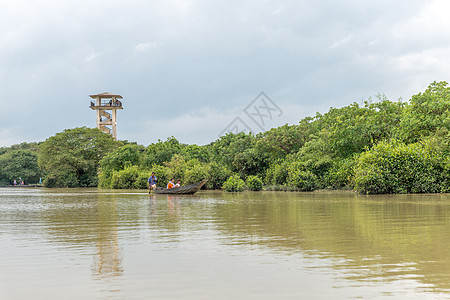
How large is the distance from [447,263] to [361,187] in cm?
2181

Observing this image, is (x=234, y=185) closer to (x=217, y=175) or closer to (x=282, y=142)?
(x=217, y=175)

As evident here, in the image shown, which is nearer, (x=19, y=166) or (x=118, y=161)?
(x=118, y=161)

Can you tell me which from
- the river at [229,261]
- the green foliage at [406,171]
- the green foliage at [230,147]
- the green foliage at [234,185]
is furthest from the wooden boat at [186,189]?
the river at [229,261]

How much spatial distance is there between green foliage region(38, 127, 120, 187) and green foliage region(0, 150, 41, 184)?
655 inches

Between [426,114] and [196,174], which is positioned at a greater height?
[426,114]

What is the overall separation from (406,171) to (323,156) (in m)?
10.2

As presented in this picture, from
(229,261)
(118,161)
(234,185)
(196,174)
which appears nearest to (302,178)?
(234,185)

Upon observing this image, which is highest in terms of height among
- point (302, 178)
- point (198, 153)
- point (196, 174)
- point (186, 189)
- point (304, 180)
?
point (198, 153)

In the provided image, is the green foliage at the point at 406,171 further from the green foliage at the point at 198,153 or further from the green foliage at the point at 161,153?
the green foliage at the point at 161,153

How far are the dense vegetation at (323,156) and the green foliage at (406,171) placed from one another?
5cm

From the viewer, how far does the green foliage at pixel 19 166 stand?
252 ft

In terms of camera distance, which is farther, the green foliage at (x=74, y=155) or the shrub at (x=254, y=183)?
the green foliage at (x=74, y=155)

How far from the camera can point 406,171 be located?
25.9 metres

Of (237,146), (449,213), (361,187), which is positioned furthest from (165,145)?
(449,213)
